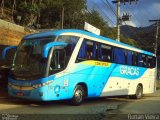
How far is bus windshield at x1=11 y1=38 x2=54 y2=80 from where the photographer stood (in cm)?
1598

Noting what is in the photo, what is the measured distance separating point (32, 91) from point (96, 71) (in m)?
4.30

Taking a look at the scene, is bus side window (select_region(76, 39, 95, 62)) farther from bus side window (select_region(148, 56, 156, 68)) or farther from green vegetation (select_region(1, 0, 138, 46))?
green vegetation (select_region(1, 0, 138, 46))

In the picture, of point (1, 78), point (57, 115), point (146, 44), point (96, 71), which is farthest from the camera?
point (146, 44)

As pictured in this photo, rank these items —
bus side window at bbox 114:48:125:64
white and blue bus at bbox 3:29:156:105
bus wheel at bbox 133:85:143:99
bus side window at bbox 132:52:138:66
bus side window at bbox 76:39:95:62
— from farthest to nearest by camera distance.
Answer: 1. bus wheel at bbox 133:85:143:99
2. bus side window at bbox 132:52:138:66
3. bus side window at bbox 114:48:125:64
4. bus side window at bbox 76:39:95:62
5. white and blue bus at bbox 3:29:156:105

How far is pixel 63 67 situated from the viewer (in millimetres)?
16609

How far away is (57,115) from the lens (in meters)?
13.8

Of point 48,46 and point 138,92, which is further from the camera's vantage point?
point 138,92

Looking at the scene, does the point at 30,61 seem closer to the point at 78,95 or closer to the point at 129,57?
A: the point at 78,95

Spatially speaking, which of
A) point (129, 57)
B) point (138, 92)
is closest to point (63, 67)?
point (129, 57)

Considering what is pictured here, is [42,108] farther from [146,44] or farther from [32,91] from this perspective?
[146,44]

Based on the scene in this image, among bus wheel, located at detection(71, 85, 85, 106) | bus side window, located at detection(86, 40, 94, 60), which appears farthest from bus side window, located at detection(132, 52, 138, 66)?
bus wheel, located at detection(71, 85, 85, 106)

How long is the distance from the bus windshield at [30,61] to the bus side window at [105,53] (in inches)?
152

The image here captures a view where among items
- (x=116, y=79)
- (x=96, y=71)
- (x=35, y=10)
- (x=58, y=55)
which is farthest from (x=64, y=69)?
(x=35, y=10)

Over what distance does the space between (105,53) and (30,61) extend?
16.3 feet
